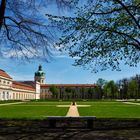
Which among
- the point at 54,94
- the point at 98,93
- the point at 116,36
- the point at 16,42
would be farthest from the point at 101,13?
the point at 54,94

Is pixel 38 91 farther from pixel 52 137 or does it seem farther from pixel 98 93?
pixel 52 137

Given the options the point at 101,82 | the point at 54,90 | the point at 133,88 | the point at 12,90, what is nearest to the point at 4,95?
the point at 12,90

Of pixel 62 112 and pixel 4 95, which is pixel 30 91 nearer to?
pixel 4 95

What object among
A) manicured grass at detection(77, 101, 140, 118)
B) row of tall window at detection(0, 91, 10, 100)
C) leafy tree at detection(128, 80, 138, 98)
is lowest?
manicured grass at detection(77, 101, 140, 118)

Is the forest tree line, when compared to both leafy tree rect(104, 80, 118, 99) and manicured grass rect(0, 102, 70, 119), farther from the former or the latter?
manicured grass rect(0, 102, 70, 119)

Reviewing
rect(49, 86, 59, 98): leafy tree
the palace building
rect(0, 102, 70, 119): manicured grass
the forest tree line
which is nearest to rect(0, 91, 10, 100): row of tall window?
the palace building

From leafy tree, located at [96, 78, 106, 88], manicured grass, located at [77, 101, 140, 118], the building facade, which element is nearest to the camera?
manicured grass, located at [77, 101, 140, 118]

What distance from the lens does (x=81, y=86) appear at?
19875cm

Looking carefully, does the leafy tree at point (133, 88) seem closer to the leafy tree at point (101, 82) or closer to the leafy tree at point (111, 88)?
the leafy tree at point (111, 88)

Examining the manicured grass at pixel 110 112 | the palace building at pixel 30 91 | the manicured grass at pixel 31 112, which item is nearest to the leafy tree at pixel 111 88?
the palace building at pixel 30 91

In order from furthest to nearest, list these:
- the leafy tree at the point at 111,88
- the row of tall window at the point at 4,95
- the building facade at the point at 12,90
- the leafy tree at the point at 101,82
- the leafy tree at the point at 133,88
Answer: the leafy tree at the point at 101,82 < the leafy tree at the point at 111,88 < the leafy tree at the point at 133,88 < the building facade at the point at 12,90 < the row of tall window at the point at 4,95

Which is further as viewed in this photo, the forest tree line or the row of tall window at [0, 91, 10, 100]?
the forest tree line

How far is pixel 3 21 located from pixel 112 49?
16.8 ft

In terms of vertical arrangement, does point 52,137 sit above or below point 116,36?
below
